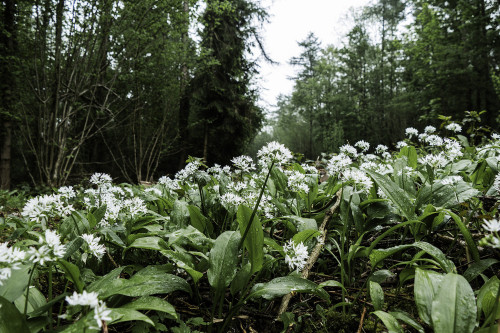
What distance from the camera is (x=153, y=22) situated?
239 inches

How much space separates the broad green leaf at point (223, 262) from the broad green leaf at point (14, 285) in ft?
2.04

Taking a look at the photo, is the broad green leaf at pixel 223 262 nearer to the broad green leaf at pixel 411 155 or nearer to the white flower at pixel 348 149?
the white flower at pixel 348 149

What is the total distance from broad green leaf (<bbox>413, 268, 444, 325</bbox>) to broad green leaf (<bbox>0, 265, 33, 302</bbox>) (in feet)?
4.40

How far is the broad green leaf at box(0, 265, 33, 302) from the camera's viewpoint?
0.84 metres

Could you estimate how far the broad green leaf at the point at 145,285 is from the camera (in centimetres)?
97

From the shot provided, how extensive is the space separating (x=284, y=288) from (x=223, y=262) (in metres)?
0.28

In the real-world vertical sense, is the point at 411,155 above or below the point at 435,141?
below

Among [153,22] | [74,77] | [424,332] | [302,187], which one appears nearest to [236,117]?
[153,22]

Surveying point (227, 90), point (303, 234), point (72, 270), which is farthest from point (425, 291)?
point (227, 90)

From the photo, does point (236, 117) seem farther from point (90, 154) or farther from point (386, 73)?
point (386, 73)

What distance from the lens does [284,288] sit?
109 centimetres

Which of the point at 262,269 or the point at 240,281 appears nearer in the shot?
the point at 240,281

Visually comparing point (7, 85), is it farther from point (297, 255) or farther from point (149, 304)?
point (297, 255)

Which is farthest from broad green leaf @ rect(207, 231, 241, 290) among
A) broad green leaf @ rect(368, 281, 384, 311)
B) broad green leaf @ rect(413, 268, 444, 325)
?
broad green leaf @ rect(413, 268, 444, 325)
